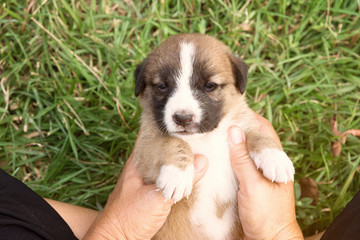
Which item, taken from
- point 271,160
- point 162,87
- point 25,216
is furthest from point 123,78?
point 271,160

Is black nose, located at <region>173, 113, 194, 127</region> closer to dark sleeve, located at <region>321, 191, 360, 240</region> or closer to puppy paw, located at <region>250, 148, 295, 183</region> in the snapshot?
puppy paw, located at <region>250, 148, 295, 183</region>

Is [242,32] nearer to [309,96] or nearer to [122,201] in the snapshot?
[309,96]

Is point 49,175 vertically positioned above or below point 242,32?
below

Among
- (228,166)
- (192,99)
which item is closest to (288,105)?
(228,166)

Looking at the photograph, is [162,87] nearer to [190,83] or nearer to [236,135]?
[190,83]

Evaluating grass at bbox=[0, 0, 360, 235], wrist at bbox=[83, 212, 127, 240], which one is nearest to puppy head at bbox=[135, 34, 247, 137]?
wrist at bbox=[83, 212, 127, 240]

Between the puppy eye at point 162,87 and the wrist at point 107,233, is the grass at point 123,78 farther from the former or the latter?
the puppy eye at point 162,87

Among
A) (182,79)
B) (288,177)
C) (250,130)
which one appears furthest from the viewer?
(250,130)
